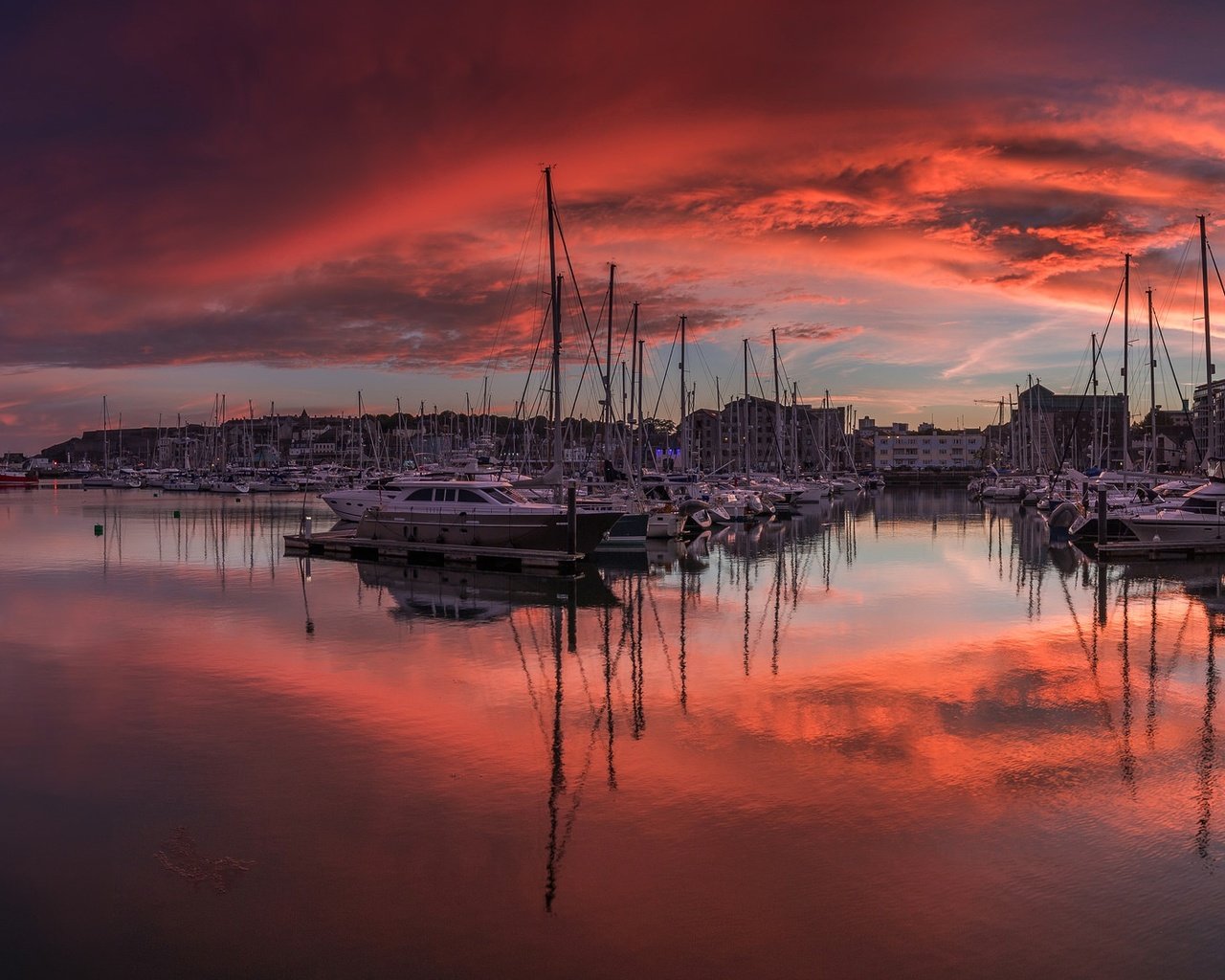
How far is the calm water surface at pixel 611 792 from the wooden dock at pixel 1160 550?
13.5 meters

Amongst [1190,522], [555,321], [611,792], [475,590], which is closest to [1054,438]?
[1190,522]

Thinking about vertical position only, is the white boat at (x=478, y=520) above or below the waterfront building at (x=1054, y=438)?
below

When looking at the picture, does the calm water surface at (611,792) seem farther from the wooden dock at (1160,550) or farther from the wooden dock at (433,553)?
the wooden dock at (1160,550)

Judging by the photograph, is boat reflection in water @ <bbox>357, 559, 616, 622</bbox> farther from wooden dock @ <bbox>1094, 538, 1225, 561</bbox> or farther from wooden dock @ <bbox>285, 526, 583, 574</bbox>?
wooden dock @ <bbox>1094, 538, 1225, 561</bbox>

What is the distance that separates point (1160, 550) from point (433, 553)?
97.2 ft

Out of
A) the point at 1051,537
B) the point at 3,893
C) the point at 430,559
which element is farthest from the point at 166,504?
the point at 3,893

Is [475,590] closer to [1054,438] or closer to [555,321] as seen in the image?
[555,321]

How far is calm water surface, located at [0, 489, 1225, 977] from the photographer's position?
8.79m

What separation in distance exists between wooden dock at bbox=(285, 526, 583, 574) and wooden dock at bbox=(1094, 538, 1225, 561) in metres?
22.3

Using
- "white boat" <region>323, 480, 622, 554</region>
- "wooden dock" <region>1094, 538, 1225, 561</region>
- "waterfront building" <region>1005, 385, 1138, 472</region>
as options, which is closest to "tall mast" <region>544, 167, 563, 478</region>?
"white boat" <region>323, 480, 622, 554</region>

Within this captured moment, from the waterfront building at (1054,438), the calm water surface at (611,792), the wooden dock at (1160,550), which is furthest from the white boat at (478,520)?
the waterfront building at (1054,438)

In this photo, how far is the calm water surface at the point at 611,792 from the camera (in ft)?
28.8

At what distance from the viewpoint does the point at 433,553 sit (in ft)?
125

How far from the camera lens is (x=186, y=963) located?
8414mm
